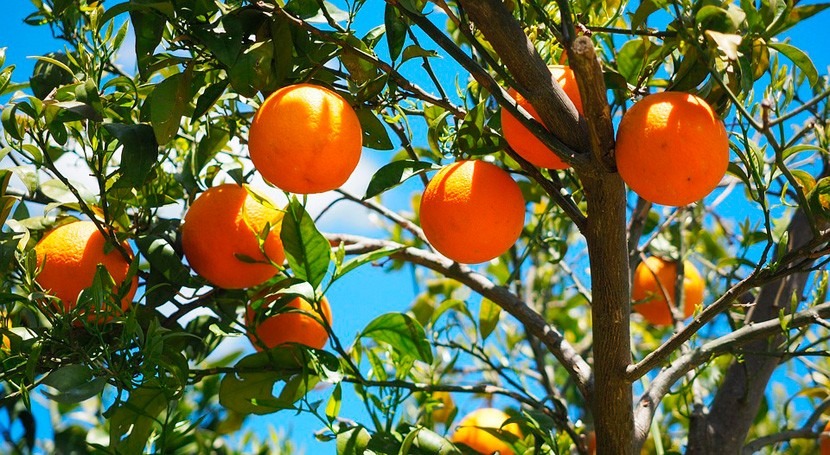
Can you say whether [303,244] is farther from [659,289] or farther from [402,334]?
[659,289]

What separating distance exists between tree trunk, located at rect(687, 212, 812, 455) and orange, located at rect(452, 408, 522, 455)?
28cm

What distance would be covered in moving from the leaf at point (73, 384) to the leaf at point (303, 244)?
0.23m

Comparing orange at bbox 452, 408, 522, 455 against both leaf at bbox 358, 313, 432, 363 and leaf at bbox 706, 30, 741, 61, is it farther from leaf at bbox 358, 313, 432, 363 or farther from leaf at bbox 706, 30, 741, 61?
leaf at bbox 706, 30, 741, 61

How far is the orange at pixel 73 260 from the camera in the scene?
101 centimetres

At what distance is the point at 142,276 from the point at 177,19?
14.3 inches

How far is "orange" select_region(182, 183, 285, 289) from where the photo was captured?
41.1 inches

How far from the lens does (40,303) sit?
3.06 feet

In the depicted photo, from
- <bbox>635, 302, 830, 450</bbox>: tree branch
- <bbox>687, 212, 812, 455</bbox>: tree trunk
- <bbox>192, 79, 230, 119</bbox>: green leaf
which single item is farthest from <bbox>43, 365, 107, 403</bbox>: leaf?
<bbox>687, 212, 812, 455</bbox>: tree trunk

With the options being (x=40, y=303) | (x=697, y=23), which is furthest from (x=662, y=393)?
(x=40, y=303)

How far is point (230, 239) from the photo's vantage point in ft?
3.42

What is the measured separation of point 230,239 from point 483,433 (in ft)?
1.61

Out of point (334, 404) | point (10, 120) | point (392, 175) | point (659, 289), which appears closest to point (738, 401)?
point (659, 289)

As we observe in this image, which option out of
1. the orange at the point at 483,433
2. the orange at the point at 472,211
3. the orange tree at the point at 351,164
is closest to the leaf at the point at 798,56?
the orange tree at the point at 351,164

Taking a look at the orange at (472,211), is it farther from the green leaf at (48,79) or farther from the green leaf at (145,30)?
the green leaf at (48,79)
